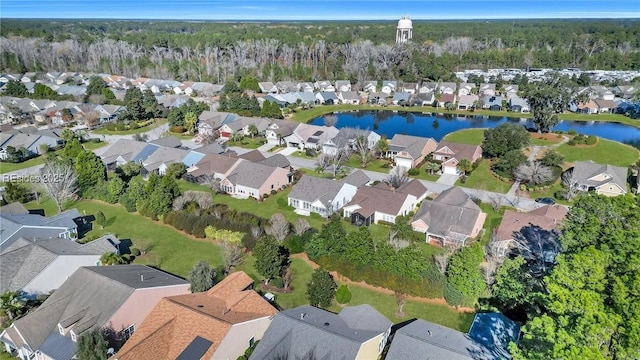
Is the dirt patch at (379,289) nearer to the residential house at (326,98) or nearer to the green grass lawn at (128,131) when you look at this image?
the green grass lawn at (128,131)

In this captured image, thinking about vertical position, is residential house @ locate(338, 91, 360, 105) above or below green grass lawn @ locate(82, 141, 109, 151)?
above

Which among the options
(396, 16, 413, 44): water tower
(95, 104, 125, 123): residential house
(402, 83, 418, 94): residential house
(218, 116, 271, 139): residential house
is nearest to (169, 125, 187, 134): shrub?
(218, 116, 271, 139): residential house

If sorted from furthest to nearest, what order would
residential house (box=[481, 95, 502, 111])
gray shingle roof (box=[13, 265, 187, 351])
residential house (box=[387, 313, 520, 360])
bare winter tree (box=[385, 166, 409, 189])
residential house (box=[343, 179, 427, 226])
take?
residential house (box=[481, 95, 502, 111]) → bare winter tree (box=[385, 166, 409, 189]) → residential house (box=[343, 179, 427, 226]) → gray shingle roof (box=[13, 265, 187, 351]) → residential house (box=[387, 313, 520, 360])

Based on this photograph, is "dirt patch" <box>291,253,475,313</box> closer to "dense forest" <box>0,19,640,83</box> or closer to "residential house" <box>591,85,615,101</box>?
"residential house" <box>591,85,615,101</box>

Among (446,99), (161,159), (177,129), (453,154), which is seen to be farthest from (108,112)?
(446,99)

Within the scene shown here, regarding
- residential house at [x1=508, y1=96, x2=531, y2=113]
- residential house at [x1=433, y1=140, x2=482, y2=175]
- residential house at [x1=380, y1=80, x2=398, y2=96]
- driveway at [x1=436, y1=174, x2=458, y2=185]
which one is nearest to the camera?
driveway at [x1=436, y1=174, x2=458, y2=185]

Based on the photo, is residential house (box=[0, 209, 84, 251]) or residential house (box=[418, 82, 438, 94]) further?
residential house (box=[418, 82, 438, 94])

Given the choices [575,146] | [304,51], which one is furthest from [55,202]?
[304,51]
